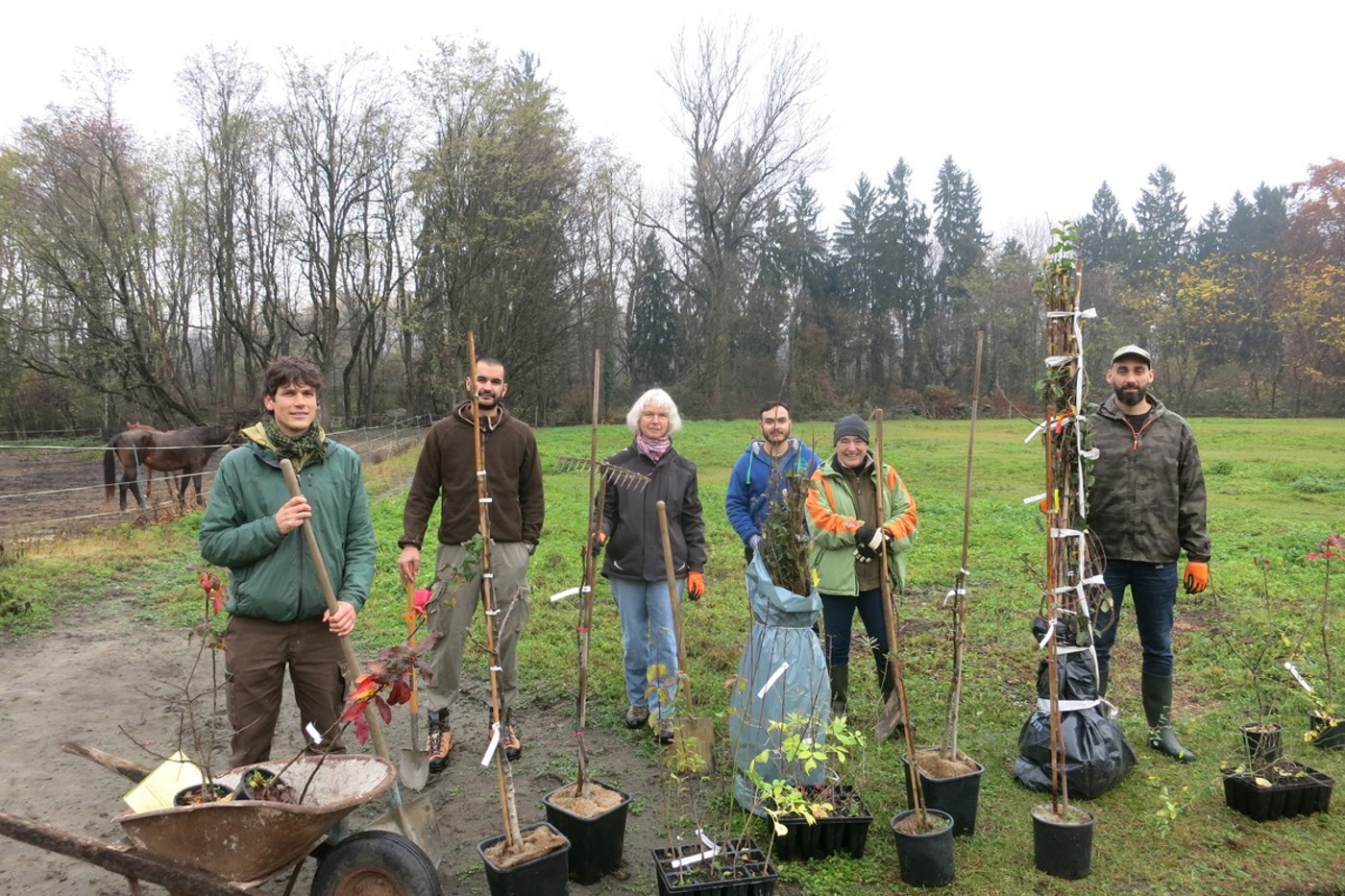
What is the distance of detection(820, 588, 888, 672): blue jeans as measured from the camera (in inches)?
178

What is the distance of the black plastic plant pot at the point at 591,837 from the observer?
10.3 ft

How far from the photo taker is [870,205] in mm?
49406

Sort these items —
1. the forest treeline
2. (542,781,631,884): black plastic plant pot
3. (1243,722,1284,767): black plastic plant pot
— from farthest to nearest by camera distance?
the forest treeline, (1243,722,1284,767): black plastic plant pot, (542,781,631,884): black plastic plant pot

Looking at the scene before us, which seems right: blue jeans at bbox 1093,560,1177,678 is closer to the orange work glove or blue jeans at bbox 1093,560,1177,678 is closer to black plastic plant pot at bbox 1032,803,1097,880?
the orange work glove

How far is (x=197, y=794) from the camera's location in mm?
2633

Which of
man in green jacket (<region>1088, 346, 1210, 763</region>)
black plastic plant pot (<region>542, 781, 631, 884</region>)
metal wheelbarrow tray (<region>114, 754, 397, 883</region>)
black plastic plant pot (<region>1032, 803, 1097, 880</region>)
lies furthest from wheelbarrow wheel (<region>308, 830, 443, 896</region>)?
man in green jacket (<region>1088, 346, 1210, 763</region>)

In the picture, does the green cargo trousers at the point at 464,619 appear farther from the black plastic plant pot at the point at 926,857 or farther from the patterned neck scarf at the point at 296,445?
the black plastic plant pot at the point at 926,857

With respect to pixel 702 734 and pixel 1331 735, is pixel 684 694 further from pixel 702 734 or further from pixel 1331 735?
pixel 1331 735

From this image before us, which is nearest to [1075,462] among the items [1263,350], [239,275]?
[239,275]

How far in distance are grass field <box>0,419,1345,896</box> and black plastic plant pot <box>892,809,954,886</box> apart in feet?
0.23

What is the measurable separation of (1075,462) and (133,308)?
1157 inches

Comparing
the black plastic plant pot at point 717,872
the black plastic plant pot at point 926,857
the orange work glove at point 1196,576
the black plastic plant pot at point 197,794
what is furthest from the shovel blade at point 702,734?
the orange work glove at point 1196,576

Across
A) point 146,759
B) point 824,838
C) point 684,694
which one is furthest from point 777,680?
point 146,759

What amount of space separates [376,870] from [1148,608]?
3.85 metres
